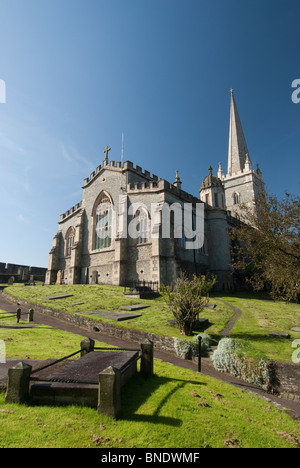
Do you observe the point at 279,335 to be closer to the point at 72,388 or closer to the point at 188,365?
the point at 188,365

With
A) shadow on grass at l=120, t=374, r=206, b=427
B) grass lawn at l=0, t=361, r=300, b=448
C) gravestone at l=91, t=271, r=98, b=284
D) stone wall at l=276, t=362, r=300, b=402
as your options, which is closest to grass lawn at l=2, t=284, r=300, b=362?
stone wall at l=276, t=362, r=300, b=402

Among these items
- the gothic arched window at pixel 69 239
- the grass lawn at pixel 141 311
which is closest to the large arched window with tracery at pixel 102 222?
the gothic arched window at pixel 69 239

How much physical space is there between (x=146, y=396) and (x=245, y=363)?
390 cm

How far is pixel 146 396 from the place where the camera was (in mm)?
5145

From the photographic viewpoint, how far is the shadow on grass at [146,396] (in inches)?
167

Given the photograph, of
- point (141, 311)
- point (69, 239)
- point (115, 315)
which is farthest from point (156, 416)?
point (69, 239)

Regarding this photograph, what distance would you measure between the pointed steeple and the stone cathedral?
2527cm

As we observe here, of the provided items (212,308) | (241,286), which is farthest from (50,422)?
(241,286)

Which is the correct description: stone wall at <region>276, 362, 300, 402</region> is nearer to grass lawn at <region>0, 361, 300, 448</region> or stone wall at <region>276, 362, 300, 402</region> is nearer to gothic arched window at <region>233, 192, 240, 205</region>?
grass lawn at <region>0, 361, 300, 448</region>

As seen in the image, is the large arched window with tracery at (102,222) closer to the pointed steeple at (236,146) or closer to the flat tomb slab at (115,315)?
the flat tomb slab at (115,315)

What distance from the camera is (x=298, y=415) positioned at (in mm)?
5465

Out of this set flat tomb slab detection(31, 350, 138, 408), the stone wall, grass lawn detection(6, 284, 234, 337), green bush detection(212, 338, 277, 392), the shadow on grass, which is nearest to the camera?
the shadow on grass

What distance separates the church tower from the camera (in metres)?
49.2
